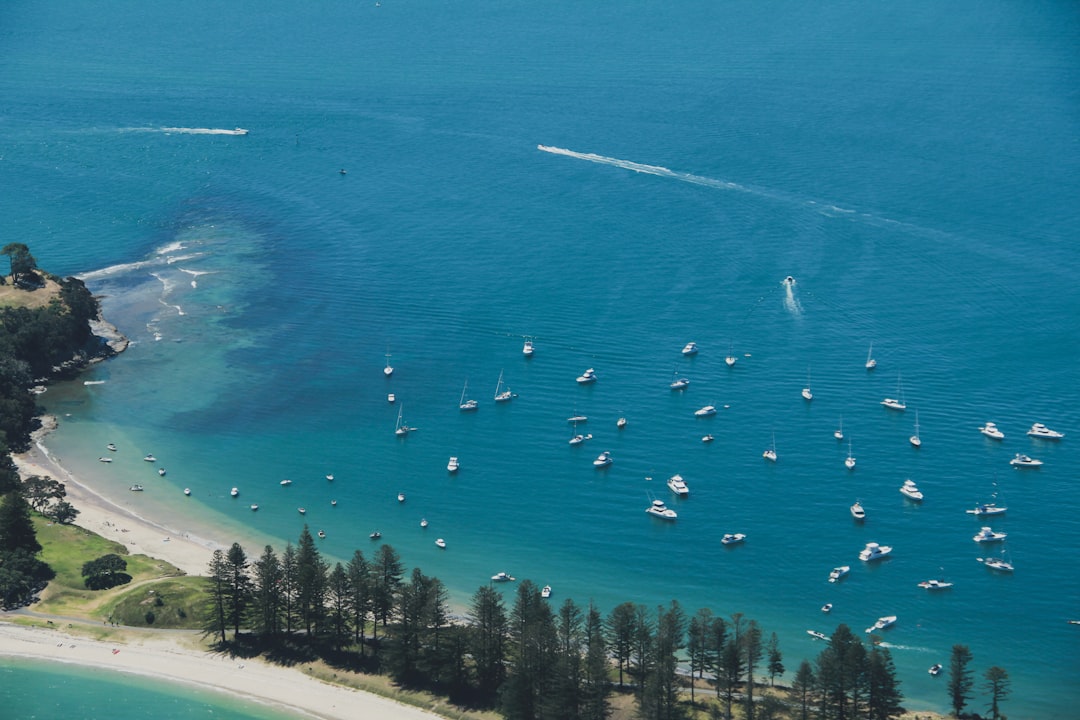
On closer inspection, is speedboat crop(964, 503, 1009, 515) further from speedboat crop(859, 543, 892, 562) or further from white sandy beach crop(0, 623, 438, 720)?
white sandy beach crop(0, 623, 438, 720)

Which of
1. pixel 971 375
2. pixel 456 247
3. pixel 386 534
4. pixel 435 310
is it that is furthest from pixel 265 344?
pixel 971 375

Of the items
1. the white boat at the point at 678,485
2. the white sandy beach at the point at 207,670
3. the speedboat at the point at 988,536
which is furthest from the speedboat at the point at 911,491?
the white sandy beach at the point at 207,670

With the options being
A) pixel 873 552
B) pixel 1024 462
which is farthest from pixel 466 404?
pixel 1024 462

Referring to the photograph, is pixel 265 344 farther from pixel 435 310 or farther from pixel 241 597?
pixel 241 597

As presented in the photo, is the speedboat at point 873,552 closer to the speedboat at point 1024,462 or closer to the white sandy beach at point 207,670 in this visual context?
the speedboat at point 1024,462

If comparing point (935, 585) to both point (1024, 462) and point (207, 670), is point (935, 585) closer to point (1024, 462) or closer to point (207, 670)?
point (1024, 462)

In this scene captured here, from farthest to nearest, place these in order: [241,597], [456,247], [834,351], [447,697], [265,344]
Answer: [456,247]
[265,344]
[834,351]
[241,597]
[447,697]
